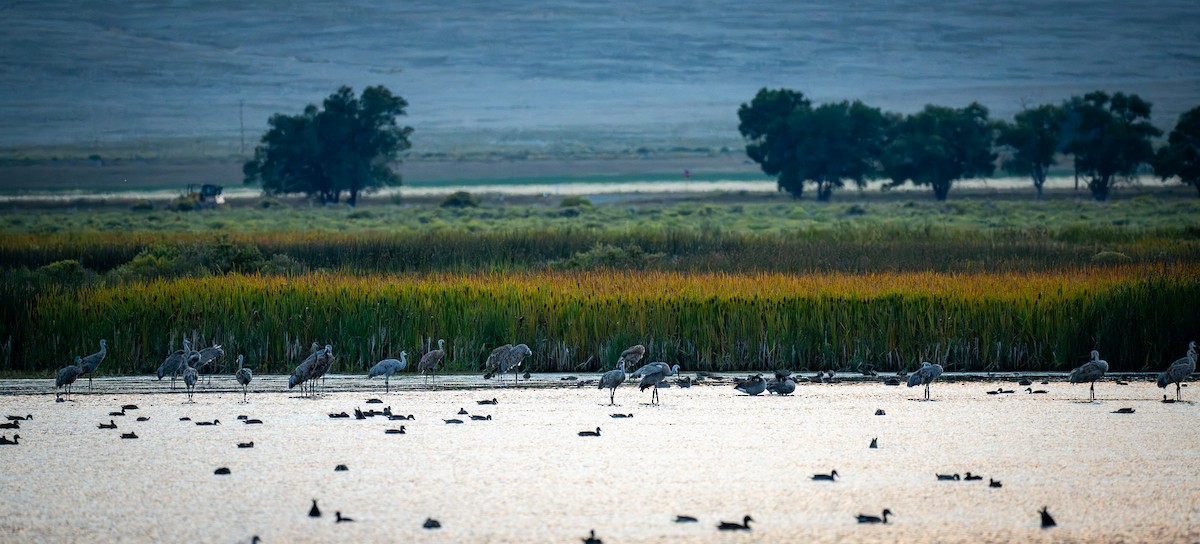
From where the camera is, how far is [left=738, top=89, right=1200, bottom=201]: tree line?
97.2m

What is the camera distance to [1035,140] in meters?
103

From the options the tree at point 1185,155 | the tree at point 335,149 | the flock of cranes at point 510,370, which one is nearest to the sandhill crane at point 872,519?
the flock of cranes at point 510,370

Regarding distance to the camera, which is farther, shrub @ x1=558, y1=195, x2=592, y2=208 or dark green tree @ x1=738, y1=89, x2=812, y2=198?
dark green tree @ x1=738, y1=89, x2=812, y2=198

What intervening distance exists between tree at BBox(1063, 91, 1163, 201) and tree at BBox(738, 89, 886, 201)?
12303 millimetres

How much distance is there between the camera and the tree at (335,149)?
94125mm

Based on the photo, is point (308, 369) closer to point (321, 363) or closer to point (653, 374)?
point (321, 363)

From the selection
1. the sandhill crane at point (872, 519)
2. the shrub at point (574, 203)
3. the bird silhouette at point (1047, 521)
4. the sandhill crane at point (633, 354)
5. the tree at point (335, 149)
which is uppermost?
the tree at point (335, 149)

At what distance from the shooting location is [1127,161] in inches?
3834

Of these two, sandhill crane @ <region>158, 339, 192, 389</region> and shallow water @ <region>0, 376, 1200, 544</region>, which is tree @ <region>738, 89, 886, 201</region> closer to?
sandhill crane @ <region>158, 339, 192, 389</region>

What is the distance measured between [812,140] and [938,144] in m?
7.53

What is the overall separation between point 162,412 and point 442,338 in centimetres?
500

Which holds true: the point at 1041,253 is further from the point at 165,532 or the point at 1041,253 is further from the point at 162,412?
the point at 165,532

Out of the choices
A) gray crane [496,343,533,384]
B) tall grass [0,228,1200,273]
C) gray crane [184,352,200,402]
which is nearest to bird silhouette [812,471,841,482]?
gray crane [496,343,533,384]

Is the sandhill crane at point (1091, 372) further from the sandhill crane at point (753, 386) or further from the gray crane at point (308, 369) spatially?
the gray crane at point (308, 369)
